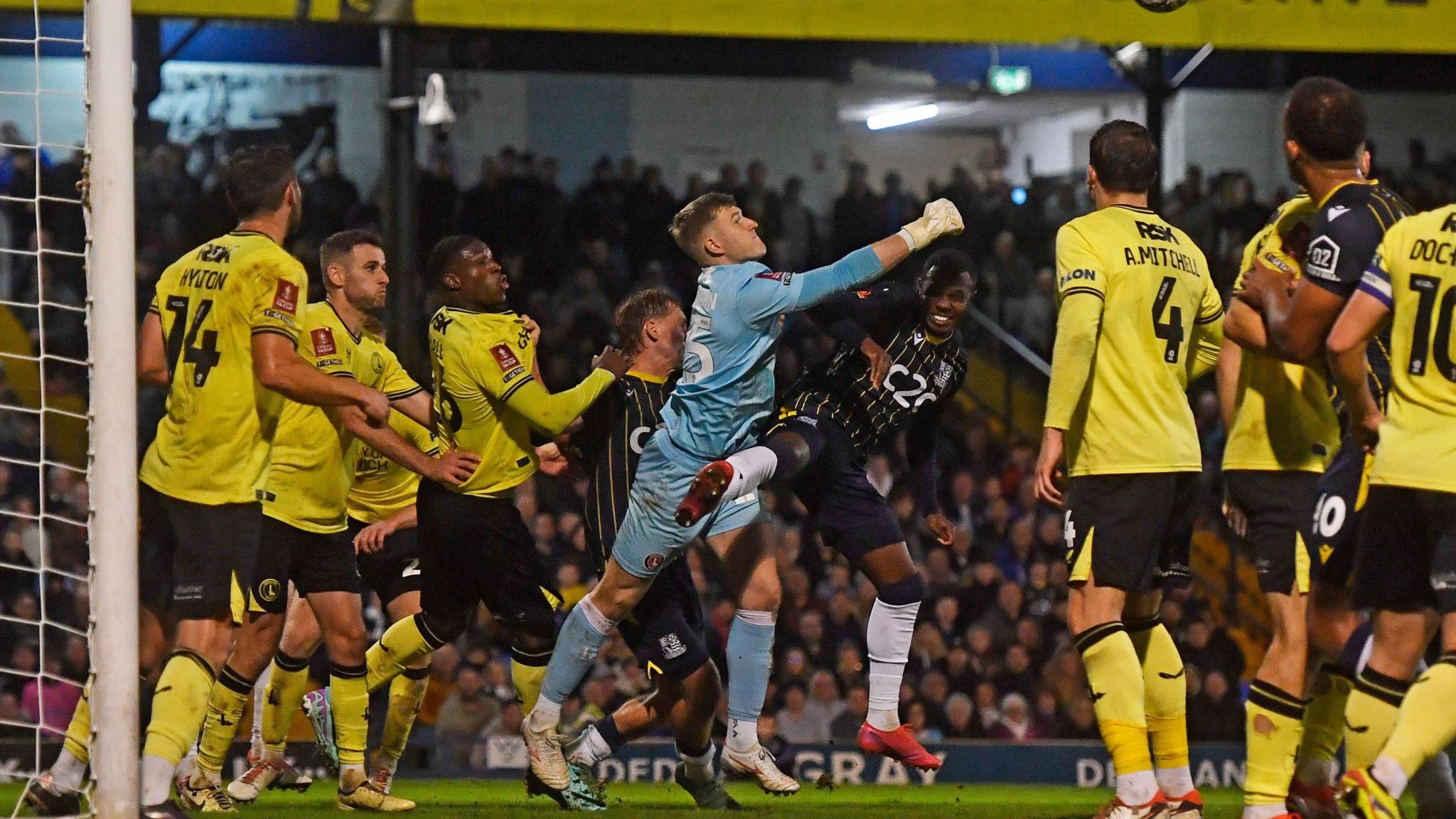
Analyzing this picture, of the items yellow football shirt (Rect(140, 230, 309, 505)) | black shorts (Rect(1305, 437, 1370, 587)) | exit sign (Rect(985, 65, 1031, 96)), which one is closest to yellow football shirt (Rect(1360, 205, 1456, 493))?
black shorts (Rect(1305, 437, 1370, 587))

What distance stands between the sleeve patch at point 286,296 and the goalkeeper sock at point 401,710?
2.04 m

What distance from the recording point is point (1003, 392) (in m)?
17.5

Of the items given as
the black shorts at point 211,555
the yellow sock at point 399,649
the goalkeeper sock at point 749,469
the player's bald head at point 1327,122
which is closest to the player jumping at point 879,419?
the goalkeeper sock at point 749,469

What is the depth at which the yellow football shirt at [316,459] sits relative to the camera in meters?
7.05

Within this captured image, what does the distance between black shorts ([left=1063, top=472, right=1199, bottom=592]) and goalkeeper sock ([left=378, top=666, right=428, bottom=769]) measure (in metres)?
3.00

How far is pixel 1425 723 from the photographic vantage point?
181 inches

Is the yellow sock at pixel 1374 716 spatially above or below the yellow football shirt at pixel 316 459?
below

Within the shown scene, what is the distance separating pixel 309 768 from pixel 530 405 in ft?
13.0

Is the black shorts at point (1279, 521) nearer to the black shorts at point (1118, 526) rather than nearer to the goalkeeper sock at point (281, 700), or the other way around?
the black shorts at point (1118, 526)

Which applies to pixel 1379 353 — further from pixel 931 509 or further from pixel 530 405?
pixel 530 405

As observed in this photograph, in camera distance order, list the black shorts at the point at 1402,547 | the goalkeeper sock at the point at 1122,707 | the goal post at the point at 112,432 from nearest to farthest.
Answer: the black shorts at the point at 1402,547 < the goal post at the point at 112,432 < the goalkeeper sock at the point at 1122,707

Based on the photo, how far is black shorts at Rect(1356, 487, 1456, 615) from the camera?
15.5 feet

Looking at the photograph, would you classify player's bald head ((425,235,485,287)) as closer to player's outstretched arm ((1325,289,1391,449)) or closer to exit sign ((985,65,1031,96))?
player's outstretched arm ((1325,289,1391,449))

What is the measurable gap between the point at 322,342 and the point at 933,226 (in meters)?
2.44
